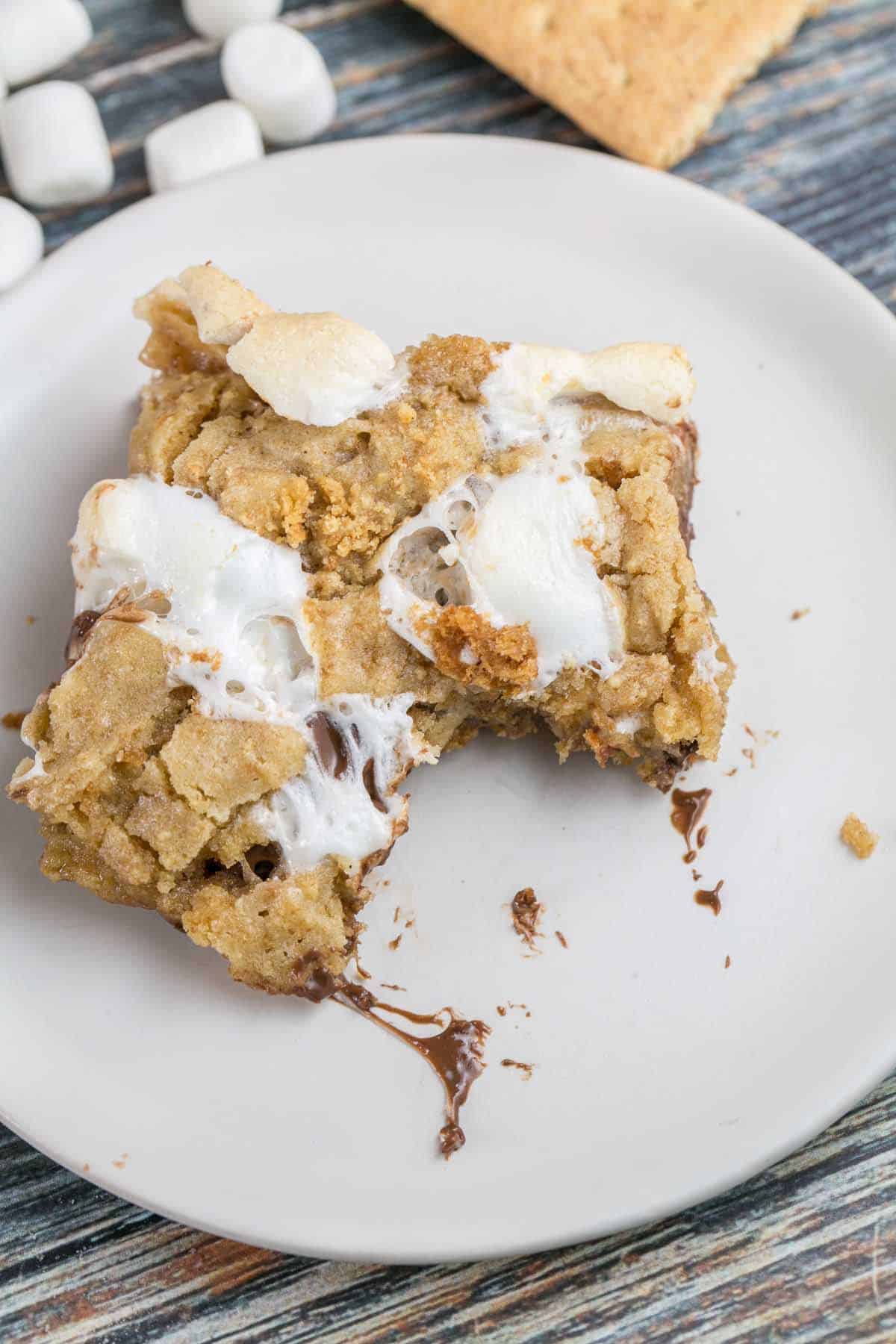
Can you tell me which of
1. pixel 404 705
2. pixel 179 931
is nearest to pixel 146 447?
pixel 404 705

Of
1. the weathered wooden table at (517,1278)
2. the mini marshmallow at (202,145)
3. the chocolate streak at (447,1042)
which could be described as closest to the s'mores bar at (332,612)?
the chocolate streak at (447,1042)

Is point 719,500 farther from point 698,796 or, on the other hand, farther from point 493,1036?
point 493,1036

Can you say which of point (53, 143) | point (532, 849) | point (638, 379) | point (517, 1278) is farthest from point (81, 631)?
point (517, 1278)

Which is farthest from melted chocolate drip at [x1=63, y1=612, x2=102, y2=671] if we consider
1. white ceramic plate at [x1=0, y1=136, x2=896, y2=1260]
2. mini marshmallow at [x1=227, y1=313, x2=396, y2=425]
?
mini marshmallow at [x1=227, y1=313, x2=396, y2=425]

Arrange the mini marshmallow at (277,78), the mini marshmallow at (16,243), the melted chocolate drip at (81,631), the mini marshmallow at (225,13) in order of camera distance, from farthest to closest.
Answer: the mini marshmallow at (225,13)
the mini marshmallow at (277,78)
the mini marshmallow at (16,243)
the melted chocolate drip at (81,631)

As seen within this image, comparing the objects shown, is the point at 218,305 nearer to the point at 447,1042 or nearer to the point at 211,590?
the point at 211,590

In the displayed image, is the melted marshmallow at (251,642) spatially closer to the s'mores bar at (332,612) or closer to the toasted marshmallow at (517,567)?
the s'mores bar at (332,612)

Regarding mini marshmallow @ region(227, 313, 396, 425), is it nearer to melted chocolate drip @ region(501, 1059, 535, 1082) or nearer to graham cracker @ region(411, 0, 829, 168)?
graham cracker @ region(411, 0, 829, 168)
